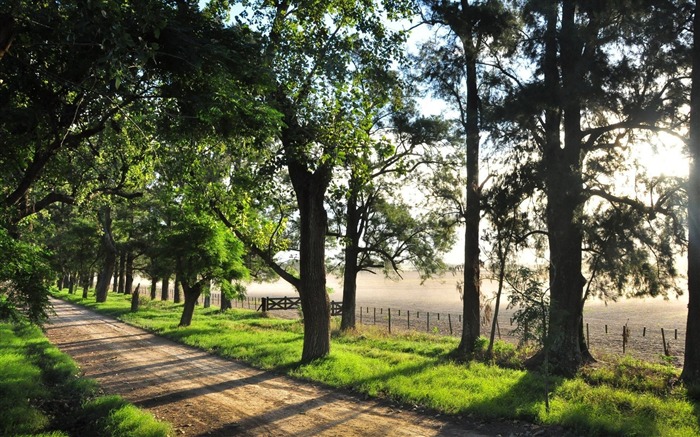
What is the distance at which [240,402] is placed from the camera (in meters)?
8.77

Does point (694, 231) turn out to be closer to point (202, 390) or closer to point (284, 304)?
point (202, 390)

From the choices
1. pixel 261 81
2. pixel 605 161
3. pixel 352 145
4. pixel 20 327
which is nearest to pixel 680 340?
pixel 605 161

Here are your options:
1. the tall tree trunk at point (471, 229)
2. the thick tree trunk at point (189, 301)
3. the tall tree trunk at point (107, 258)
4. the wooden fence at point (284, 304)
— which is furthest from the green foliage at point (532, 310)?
the tall tree trunk at point (107, 258)

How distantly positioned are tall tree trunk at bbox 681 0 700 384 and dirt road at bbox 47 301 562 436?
6249 mm

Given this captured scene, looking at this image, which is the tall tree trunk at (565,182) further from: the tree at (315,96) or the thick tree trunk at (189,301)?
the thick tree trunk at (189,301)

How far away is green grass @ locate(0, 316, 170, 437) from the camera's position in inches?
268

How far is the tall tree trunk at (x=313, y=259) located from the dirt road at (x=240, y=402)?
5.58 feet

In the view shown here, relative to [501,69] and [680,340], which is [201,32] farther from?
[680,340]

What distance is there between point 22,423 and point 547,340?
27.7ft


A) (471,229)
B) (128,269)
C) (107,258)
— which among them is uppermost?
(471,229)

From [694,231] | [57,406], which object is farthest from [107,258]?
[694,231]

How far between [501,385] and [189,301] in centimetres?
1529

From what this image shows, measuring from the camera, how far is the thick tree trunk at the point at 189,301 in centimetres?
2092

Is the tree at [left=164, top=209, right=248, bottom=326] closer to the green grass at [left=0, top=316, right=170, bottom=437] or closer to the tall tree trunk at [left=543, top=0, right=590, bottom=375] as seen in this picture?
the green grass at [left=0, top=316, right=170, bottom=437]
